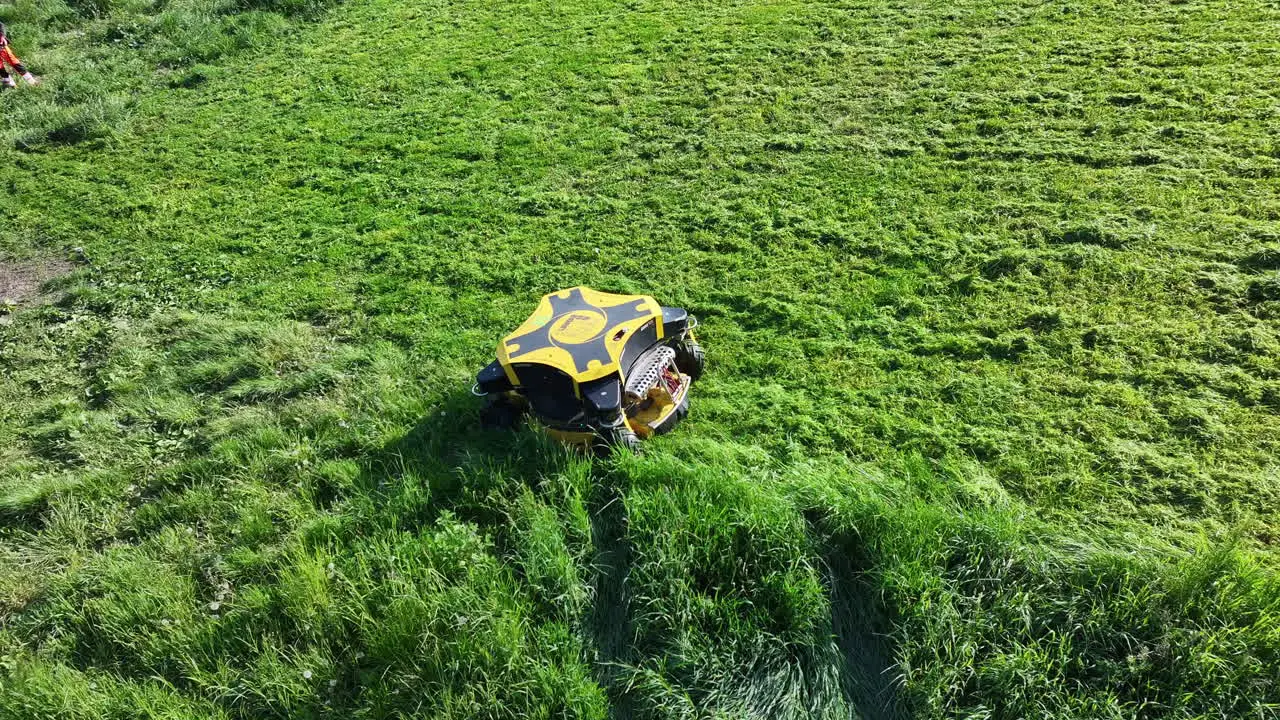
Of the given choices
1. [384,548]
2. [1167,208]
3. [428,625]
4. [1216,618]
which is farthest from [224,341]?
[1167,208]

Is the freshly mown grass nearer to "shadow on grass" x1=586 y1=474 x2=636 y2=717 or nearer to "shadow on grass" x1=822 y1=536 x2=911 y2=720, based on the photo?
"shadow on grass" x1=586 y1=474 x2=636 y2=717

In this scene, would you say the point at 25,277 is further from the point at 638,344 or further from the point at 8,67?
the point at 638,344

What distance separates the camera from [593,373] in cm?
330

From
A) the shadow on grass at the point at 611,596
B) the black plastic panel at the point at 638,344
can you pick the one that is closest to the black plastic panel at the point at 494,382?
the black plastic panel at the point at 638,344

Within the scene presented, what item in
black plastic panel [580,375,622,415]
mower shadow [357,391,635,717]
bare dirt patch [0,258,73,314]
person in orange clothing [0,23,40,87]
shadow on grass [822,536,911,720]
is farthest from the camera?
person in orange clothing [0,23,40,87]

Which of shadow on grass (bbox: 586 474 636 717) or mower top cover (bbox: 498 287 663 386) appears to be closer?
shadow on grass (bbox: 586 474 636 717)

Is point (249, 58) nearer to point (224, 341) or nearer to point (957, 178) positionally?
point (224, 341)

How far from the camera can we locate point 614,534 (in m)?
3.23

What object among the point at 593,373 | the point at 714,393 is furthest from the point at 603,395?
the point at 714,393

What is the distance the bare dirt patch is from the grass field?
8 cm

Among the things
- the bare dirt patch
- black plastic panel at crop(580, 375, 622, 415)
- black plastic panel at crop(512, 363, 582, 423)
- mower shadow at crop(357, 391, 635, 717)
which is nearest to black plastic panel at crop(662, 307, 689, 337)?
black plastic panel at crop(580, 375, 622, 415)

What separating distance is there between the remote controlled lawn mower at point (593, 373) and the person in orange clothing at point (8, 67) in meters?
9.24

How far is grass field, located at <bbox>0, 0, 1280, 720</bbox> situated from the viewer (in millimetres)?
2744

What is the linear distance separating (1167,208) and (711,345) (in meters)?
2.88
